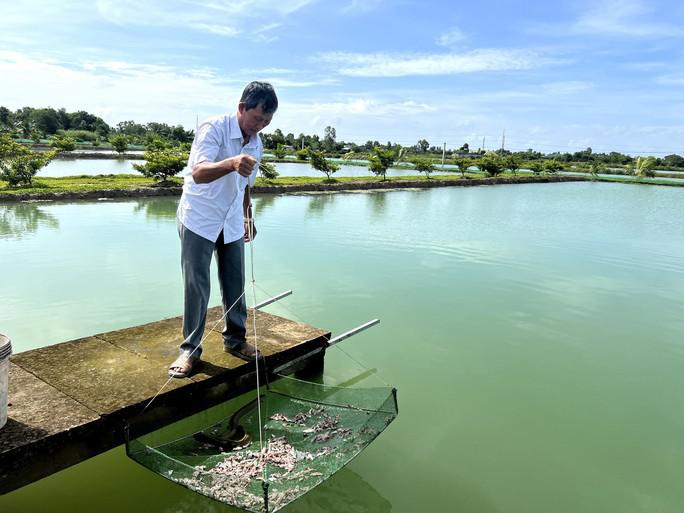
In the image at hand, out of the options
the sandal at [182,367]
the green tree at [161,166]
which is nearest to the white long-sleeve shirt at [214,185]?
the sandal at [182,367]

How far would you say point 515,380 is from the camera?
3713 millimetres

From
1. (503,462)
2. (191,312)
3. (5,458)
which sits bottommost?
(503,462)

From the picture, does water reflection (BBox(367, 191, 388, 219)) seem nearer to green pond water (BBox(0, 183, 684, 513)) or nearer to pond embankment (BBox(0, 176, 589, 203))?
pond embankment (BBox(0, 176, 589, 203))

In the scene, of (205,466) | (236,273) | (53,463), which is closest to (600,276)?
(236,273)

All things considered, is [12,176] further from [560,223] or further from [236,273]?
[560,223]

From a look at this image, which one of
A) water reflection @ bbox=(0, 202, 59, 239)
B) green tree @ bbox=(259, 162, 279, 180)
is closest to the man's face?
water reflection @ bbox=(0, 202, 59, 239)

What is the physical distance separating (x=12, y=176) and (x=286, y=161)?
21.9 metres

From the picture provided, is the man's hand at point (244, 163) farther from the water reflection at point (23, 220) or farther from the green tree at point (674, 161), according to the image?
the green tree at point (674, 161)

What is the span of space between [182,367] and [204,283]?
0.49m

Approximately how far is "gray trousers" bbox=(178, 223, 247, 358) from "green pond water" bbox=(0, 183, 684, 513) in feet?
1.83

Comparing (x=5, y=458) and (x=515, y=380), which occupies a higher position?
(x=5, y=458)

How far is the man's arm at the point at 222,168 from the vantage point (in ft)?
6.72

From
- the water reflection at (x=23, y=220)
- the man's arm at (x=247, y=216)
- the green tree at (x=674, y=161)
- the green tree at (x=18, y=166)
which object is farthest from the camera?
the green tree at (x=674, y=161)

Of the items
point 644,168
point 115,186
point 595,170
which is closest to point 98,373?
point 115,186
